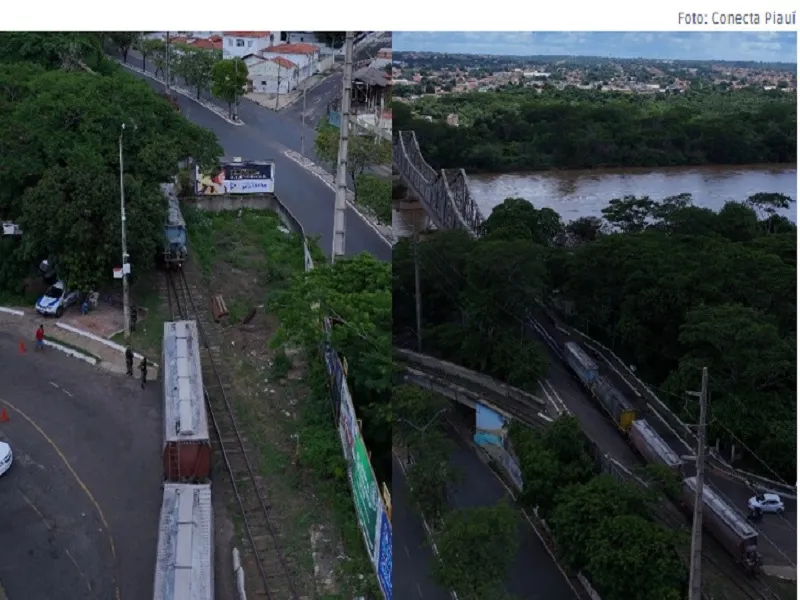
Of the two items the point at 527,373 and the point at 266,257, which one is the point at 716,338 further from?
the point at 266,257

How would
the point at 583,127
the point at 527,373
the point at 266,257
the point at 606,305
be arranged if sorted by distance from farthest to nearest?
the point at 583,127 → the point at 266,257 → the point at 606,305 → the point at 527,373

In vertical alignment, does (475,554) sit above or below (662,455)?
above

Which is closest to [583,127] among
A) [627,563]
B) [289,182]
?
[289,182]

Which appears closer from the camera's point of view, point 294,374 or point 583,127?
point 294,374

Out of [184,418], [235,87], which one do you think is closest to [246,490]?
[184,418]

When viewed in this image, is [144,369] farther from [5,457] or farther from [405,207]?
[405,207]

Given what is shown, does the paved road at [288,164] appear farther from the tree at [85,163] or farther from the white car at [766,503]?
the white car at [766,503]

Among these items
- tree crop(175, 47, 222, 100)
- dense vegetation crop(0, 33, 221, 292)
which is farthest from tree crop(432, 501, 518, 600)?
tree crop(175, 47, 222, 100)

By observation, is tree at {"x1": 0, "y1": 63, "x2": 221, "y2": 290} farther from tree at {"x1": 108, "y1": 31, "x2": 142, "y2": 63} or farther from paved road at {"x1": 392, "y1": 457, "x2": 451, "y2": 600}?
tree at {"x1": 108, "y1": 31, "x2": 142, "y2": 63}
